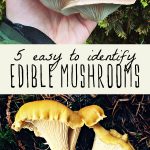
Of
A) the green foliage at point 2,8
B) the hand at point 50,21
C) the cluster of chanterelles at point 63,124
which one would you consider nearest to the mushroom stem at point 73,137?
the cluster of chanterelles at point 63,124

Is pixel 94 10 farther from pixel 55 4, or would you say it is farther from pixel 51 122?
pixel 51 122

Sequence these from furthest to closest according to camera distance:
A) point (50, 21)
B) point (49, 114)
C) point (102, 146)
→ point (50, 21), point (102, 146), point (49, 114)

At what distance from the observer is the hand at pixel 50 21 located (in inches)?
65.6

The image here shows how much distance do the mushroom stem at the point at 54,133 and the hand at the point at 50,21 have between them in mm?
323

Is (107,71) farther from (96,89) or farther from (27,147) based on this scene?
(27,147)

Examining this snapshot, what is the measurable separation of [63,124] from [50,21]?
0.38m

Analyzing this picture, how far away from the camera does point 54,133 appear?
1.58 m

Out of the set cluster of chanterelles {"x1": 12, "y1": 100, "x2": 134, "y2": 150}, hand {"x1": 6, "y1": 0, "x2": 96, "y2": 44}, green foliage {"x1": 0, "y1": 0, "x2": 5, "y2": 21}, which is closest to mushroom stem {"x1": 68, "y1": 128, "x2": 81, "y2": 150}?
cluster of chanterelles {"x1": 12, "y1": 100, "x2": 134, "y2": 150}

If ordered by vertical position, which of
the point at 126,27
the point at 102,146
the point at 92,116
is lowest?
the point at 102,146

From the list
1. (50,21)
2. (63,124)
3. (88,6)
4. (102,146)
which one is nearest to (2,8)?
(50,21)

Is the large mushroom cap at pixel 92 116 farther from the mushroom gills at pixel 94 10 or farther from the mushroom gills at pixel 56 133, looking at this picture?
the mushroom gills at pixel 94 10

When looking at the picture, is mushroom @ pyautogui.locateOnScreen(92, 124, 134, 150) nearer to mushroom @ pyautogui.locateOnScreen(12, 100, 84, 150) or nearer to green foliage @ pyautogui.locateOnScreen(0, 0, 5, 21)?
mushroom @ pyautogui.locateOnScreen(12, 100, 84, 150)

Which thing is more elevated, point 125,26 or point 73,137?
point 125,26

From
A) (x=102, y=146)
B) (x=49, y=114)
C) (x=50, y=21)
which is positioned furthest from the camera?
(x=50, y=21)
